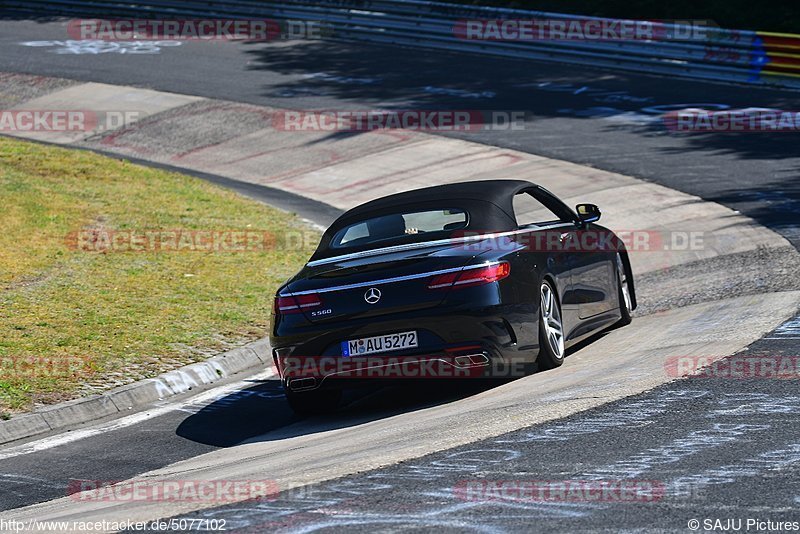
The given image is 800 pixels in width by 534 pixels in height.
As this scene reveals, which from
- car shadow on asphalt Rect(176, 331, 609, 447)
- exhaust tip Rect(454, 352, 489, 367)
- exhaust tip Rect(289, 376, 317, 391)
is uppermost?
exhaust tip Rect(454, 352, 489, 367)

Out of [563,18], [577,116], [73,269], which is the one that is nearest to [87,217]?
[73,269]

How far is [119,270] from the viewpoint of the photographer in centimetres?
1342

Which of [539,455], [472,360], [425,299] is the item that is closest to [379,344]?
[425,299]

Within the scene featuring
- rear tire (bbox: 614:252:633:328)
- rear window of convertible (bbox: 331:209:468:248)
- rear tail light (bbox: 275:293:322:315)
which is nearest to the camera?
rear tail light (bbox: 275:293:322:315)

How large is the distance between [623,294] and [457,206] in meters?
2.39

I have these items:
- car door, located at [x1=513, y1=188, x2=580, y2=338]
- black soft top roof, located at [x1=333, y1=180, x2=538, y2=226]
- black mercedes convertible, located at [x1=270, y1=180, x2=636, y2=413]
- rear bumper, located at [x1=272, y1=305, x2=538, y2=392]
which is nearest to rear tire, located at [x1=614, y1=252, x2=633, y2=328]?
car door, located at [x1=513, y1=188, x2=580, y2=338]

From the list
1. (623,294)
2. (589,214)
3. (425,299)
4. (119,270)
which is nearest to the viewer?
(425,299)

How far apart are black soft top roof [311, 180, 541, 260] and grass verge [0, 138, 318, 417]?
2.09 metres

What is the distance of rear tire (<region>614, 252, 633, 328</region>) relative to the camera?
10.6 meters

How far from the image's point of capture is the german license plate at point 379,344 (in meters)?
8.11

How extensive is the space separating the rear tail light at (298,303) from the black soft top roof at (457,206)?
0.58 meters

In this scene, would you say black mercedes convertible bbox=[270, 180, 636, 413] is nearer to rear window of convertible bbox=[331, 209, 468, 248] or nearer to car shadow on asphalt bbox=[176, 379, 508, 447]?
rear window of convertible bbox=[331, 209, 468, 248]

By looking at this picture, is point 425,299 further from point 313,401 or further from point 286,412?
point 286,412

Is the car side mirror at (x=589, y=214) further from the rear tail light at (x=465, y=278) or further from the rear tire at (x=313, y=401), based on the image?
the rear tire at (x=313, y=401)
